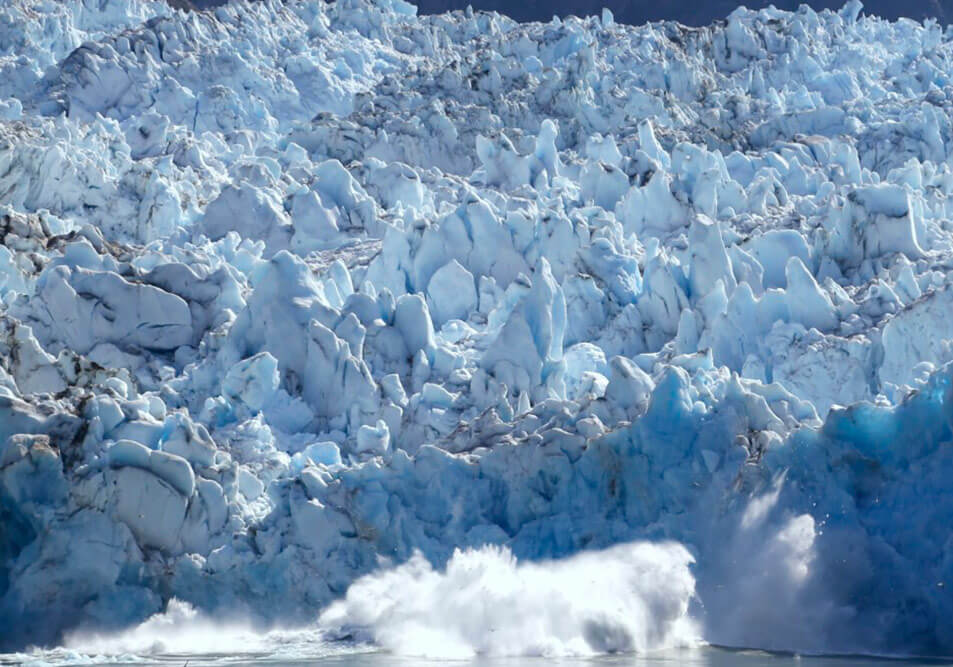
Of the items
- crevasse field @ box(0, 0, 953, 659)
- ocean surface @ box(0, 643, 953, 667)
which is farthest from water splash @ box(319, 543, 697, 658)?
ocean surface @ box(0, 643, 953, 667)

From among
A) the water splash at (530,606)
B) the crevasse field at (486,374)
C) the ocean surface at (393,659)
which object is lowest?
the ocean surface at (393,659)

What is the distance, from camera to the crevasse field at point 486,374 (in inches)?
523

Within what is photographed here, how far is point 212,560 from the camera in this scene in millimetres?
14039

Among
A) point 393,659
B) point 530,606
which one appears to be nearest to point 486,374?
point 530,606

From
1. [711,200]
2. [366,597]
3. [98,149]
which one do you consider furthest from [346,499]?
[98,149]

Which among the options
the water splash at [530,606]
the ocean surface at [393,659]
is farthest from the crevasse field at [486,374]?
the ocean surface at [393,659]

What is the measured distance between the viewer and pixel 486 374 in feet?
58.2

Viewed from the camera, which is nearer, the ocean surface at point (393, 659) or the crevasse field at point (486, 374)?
the ocean surface at point (393, 659)

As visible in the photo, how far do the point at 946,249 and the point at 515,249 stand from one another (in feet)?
20.0

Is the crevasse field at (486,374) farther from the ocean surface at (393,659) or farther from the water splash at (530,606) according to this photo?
the ocean surface at (393,659)

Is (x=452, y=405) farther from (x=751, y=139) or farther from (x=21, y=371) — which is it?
(x=751, y=139)

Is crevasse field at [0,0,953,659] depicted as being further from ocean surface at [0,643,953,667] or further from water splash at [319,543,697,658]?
ocean surface at [0,643,953,667]

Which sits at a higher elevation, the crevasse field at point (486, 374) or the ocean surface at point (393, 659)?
the crevasse field at point (486, 374)

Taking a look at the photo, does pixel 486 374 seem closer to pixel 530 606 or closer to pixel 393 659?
pixel 530 606
